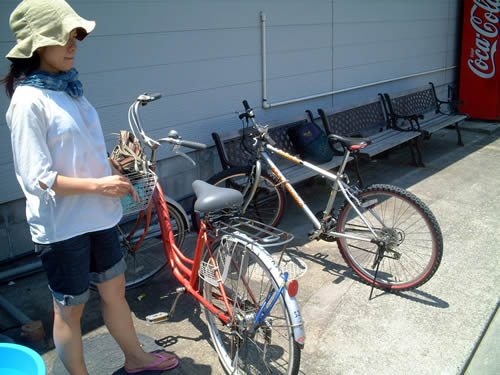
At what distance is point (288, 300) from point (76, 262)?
0.98 metres

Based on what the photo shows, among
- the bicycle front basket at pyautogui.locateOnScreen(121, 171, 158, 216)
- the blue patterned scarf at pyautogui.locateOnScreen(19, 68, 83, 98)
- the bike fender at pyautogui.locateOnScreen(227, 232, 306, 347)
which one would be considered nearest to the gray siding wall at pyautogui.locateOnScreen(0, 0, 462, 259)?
the bicycle front basket at pyautogui.locateOnScreen(121, 171, 158, 216)

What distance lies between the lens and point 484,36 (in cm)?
858

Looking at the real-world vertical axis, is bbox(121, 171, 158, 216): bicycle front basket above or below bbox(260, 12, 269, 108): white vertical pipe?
A: below

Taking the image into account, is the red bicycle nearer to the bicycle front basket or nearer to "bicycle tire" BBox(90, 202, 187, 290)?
the bicycle front basket

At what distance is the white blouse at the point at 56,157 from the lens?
6.21 ft

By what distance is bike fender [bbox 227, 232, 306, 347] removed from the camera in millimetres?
2183

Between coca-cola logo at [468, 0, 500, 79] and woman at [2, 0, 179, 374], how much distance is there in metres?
8.26

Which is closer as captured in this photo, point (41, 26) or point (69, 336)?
point (41, 26)

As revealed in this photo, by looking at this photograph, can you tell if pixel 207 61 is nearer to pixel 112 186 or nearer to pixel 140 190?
pixel 140 190

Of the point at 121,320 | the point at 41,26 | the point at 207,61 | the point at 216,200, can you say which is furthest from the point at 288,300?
the point at 207,61

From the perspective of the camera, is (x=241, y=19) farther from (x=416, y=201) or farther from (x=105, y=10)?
(x=416, y=201)

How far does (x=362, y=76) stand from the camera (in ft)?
22.7

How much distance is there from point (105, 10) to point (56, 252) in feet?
8.43

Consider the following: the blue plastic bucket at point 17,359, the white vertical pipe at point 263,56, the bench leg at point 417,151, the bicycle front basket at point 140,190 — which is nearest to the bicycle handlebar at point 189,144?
the bicycle front basket at point 140,190
